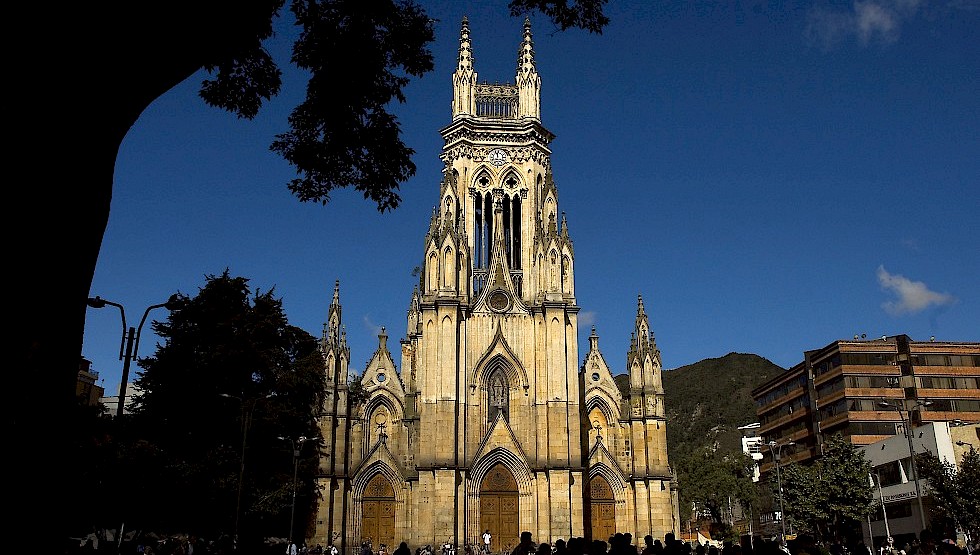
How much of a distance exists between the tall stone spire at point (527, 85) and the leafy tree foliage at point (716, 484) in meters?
31.4

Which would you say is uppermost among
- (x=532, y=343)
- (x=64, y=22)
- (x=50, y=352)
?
(x=532, y=343)

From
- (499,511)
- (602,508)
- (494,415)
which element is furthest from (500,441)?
(602,508)

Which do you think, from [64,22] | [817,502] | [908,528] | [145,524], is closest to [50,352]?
[64,22]

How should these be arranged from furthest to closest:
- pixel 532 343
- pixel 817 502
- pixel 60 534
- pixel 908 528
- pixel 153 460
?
pixel 908 528
pixel 532 343
pixel 817 502
pixel 153 460
pixel 60 534

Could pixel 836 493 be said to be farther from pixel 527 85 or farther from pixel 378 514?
pixel 527 85

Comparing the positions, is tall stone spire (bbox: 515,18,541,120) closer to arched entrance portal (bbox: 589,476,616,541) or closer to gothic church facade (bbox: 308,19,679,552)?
gothic church facade (bbox: 308,19,679,552)

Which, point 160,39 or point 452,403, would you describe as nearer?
point 160,39

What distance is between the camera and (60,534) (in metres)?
4.97

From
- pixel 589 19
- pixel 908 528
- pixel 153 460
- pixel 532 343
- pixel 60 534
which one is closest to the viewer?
pixel 60 534

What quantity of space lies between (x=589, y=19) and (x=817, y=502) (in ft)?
128

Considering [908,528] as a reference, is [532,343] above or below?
above

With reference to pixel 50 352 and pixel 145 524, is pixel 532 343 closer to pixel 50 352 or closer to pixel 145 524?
pixel 145 524

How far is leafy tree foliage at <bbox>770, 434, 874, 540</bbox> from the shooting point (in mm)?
44125

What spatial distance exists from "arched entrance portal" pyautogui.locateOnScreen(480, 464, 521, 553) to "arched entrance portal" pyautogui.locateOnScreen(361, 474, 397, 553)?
5266 millimetres
